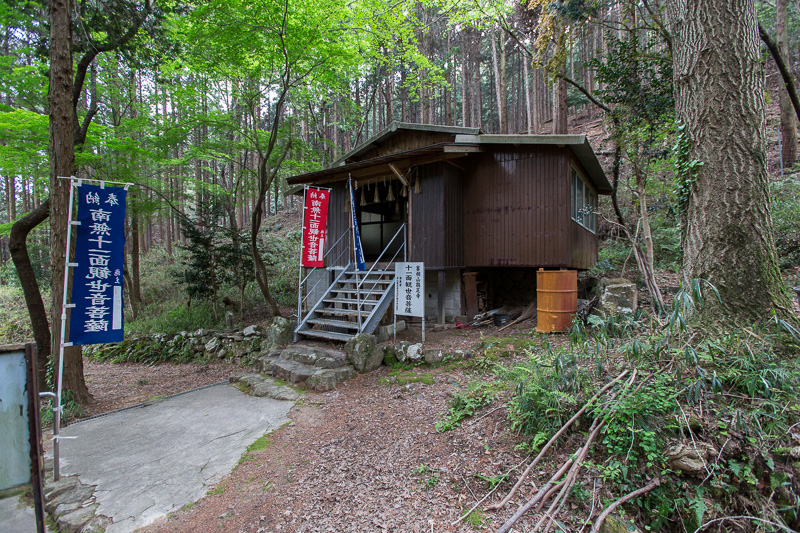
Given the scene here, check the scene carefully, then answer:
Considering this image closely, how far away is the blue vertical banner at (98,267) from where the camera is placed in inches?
169

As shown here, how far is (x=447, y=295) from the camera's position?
915cm

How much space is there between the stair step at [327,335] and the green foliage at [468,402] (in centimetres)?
318

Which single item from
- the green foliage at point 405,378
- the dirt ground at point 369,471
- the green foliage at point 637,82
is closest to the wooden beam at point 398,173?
the green foliage at point 405,378

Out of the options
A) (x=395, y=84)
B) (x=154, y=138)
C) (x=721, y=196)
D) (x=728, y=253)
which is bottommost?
(x=728, y=253)

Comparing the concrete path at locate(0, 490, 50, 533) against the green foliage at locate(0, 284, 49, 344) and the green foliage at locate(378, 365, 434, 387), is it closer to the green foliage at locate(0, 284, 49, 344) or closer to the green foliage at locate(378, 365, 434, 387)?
the green foliage at locate(378, 365, 434, 387)

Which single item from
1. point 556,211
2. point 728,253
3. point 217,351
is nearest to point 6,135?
point 217,351

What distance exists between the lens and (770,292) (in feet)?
11.7

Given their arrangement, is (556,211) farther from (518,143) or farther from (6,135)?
(6,135)

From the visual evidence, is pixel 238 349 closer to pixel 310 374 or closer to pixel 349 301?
pixel 349 301

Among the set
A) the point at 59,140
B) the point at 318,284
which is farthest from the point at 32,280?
the point at 318,284

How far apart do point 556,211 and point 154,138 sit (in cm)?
1060

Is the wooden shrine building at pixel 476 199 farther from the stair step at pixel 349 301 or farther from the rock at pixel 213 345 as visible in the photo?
the rock at pixel 213 345

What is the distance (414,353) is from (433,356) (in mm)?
411

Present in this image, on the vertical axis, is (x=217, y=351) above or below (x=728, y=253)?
below
